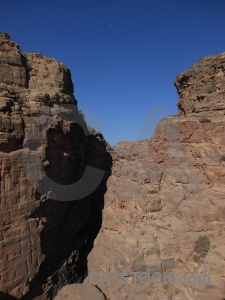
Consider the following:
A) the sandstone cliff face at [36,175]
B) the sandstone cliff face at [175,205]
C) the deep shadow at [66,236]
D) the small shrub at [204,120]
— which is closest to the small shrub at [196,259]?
the sandstone cliff face at [175,205]

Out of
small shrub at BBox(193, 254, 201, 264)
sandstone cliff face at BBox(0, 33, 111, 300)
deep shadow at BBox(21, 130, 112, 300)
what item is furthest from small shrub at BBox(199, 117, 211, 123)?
deep shadow at BBox(21, 130, 112, 300)

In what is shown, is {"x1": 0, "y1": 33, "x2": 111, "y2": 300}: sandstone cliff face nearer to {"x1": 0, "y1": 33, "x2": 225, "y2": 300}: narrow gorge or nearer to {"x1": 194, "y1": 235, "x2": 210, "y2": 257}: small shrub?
{"x1": 0, "y1": 33, "x2": 225, "y2": 300}: narrow gorge

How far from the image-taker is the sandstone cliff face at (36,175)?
12203 mm

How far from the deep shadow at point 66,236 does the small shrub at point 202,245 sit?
27.8 ft

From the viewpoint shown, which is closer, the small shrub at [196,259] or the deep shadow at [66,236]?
the small shrub at [196,259]

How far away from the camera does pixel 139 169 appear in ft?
48.3

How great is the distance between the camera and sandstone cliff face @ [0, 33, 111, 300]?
12.2 meters

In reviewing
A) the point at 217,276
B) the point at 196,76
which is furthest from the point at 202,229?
the point at 196,76

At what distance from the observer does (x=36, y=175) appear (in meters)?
13.4

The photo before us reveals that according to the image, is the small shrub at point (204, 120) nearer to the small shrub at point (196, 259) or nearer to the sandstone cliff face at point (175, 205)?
the sandstone cliff face at point (175, 205)

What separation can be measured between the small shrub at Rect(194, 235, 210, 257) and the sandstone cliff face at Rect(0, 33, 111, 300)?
8540mm

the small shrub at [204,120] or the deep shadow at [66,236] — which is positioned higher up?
the small shrub at [204,120]

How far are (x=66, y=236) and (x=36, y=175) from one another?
6.30 metres

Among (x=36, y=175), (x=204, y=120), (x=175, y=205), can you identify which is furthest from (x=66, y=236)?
(x=204, y=120)
